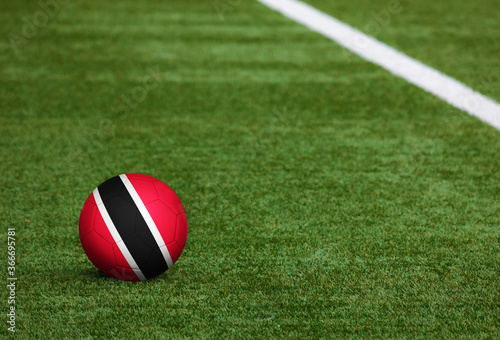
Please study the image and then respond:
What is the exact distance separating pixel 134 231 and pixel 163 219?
0.16 m

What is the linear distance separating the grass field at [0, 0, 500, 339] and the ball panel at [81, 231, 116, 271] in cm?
19

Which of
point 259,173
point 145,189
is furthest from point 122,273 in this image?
point 259,173

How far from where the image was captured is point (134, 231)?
8.70ft

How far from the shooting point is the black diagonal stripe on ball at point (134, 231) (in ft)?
8.68

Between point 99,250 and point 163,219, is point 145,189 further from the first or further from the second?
point 99,250

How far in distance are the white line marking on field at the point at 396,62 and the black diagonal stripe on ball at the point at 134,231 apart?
354cm

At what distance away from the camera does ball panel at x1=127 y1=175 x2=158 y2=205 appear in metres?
2.74

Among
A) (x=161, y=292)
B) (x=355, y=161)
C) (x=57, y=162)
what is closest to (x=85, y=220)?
(x=161, y=292)

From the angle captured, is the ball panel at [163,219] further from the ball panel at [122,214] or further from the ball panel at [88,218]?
the ball panel at [88,218]

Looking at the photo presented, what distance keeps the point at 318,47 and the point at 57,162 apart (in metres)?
3.73

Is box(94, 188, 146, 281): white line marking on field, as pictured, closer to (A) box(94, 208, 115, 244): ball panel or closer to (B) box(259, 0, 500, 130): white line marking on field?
(A) box(94, 208, 115, 244): ball panel

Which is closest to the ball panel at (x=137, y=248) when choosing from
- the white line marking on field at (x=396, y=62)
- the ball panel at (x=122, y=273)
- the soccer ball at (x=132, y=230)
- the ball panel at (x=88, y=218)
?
the soccer ball at (x=132, y=230)

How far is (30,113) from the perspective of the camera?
4855 mm

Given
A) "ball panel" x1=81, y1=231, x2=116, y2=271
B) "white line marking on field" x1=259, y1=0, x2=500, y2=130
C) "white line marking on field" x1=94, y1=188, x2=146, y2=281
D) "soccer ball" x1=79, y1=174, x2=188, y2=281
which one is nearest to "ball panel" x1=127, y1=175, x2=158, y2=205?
"soccer ball" x1=79, y1=174, x2=188, y2=281
